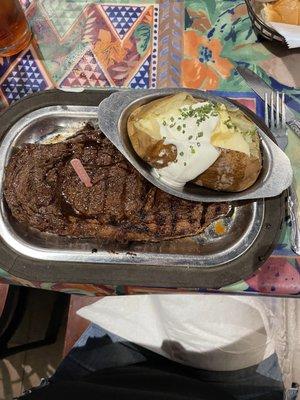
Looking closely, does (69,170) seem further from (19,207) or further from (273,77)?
(273,77)

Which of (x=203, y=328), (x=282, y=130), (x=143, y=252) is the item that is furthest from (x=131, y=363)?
(x=282, y=130)

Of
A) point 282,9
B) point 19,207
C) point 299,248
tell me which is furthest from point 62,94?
point 299,248

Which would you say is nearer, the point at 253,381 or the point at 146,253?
the point at 146,253

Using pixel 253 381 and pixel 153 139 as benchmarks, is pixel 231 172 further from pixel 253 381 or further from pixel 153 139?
pixel 253 381


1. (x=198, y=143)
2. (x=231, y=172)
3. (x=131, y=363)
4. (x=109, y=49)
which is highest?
(x=109, y=49)

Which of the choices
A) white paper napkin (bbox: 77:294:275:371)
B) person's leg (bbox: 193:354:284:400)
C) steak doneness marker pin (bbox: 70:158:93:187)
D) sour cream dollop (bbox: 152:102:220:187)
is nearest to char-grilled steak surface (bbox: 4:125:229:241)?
steak doneness marker pin (bbox: 70:158:93:187)

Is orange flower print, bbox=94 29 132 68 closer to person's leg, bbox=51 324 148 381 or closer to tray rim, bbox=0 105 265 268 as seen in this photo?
tray rim, bbox=0 105 265 268

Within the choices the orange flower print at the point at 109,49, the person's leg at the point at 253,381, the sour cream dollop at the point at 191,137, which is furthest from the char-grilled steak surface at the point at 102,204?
the person's leg at the point at 253,381
